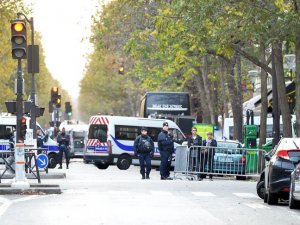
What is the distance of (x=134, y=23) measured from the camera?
4862cm

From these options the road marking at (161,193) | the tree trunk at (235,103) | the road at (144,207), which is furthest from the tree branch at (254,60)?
the tree trunk at (235,103)

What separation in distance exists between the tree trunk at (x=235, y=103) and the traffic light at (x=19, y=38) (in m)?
26.2

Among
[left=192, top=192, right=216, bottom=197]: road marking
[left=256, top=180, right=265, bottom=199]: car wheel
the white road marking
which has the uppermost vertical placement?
[left=256, top=180, right=265, bottom=199]: car wheel

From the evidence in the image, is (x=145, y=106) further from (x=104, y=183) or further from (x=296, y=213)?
(x=296, y=213)

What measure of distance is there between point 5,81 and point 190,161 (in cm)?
4568

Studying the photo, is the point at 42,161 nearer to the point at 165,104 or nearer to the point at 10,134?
the point at 10,134

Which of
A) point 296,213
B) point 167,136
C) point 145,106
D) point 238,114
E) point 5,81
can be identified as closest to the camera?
point 296,213

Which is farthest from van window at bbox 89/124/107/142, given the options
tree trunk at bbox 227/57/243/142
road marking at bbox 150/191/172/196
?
road marking at bbox 150/191/172/196

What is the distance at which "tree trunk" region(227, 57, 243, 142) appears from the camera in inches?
1975

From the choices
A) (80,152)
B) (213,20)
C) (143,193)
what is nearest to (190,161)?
(213,20)

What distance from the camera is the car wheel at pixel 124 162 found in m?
45.4

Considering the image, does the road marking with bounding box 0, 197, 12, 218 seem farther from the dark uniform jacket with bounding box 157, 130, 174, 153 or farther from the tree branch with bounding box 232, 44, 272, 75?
the tree branch with bounding box 232, 44, 272, 75

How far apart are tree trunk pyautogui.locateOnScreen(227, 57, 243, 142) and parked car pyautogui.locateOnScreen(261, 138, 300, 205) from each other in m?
28.4

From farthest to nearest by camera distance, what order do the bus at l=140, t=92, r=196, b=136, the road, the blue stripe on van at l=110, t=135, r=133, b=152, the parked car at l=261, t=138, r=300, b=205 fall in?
the bus at l=140, t=92, r=196, b=136 < the blue stripe on van at l=110, t=135, r=133, b=152 < the parked car at l=261, t=138, r=300, b=205 < the road
